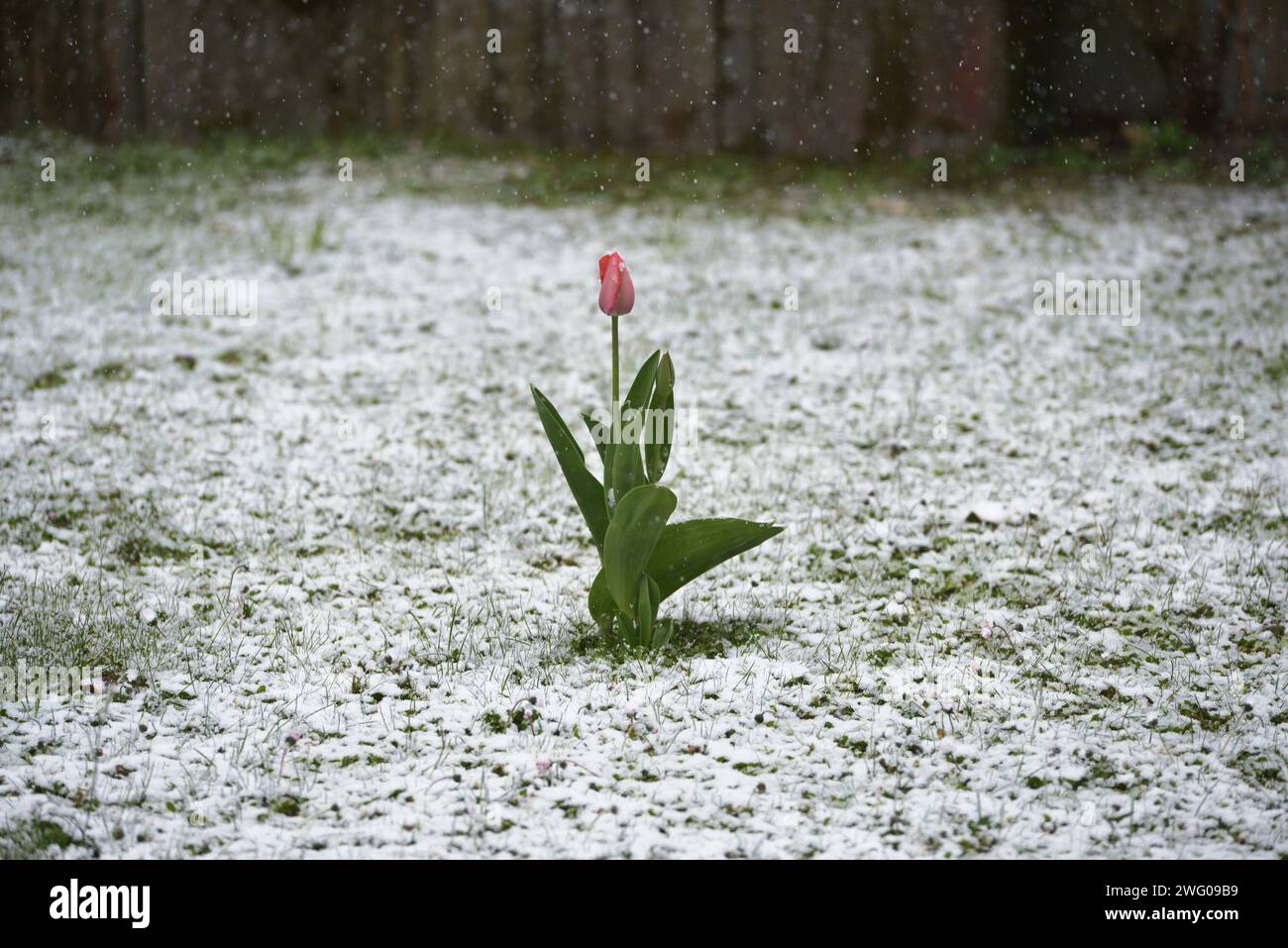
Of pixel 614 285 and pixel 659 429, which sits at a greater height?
pixel 614 285

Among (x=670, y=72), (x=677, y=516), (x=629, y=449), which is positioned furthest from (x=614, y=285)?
(x=670, y=72)

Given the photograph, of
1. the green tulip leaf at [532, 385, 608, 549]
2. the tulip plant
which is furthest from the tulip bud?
the green tulip leaf at [532, 385, 608, 549]

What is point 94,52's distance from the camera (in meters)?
7.88

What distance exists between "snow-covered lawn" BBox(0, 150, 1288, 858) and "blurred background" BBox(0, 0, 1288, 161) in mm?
966

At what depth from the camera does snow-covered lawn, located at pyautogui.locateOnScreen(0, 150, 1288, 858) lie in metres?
2.42

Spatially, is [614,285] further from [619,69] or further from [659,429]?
[619,69]

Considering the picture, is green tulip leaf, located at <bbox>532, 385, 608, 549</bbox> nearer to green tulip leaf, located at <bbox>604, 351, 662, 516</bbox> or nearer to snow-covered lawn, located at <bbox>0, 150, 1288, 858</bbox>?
green tulip leaf, located at <bbox>604, 351, 662, 516</bbox>

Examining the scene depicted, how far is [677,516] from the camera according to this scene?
3910 millimetres

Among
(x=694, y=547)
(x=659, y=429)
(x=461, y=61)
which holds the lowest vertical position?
(x=694, y=547)

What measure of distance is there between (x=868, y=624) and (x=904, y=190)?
4835 mm

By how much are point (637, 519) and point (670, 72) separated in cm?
565

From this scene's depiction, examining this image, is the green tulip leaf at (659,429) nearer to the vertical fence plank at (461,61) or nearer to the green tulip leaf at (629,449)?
the green tulip leaf at (629,449)

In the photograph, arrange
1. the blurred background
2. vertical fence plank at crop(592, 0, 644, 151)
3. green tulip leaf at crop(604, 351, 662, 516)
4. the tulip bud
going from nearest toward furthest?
the tulip bud < green tulip leaf at crop(604, 351, 662, 516) < the blurred background < vertical fence plank at crop(592, 0, 644, 151)
